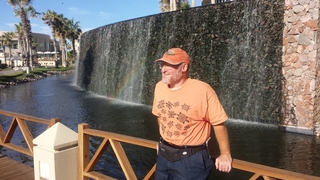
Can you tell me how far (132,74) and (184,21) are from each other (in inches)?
225

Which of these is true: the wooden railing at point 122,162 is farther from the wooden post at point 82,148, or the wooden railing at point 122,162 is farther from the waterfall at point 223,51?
the waterfall at point 223,51

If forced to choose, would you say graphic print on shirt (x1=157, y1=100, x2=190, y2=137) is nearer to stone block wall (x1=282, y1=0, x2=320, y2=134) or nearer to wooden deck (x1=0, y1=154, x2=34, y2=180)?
wooden deck (x1=0, y1=154, x2=34, y2=180)

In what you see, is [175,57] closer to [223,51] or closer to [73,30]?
[223,51]

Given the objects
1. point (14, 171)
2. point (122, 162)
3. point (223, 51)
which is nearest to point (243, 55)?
point (223, 51)

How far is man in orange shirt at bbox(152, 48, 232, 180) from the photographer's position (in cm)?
289

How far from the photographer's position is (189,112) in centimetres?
294

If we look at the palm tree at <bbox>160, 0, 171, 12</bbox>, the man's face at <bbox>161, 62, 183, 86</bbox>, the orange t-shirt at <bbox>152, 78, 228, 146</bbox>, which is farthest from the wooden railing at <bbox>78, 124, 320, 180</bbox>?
the palm tree at <bbox>160, 0, 171, 12</bbox>

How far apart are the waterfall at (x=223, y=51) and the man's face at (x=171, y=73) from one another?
30.4ft

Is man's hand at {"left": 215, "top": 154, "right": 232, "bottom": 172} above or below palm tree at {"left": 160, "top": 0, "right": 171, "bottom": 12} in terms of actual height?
below

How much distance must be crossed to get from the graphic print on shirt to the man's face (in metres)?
0.21

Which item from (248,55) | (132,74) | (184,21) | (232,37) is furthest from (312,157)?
(132,74)

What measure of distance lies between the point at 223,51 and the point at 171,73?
37.0 ft

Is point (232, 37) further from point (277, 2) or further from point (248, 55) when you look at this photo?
point (277, 2)

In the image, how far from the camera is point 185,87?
9.93 ft
